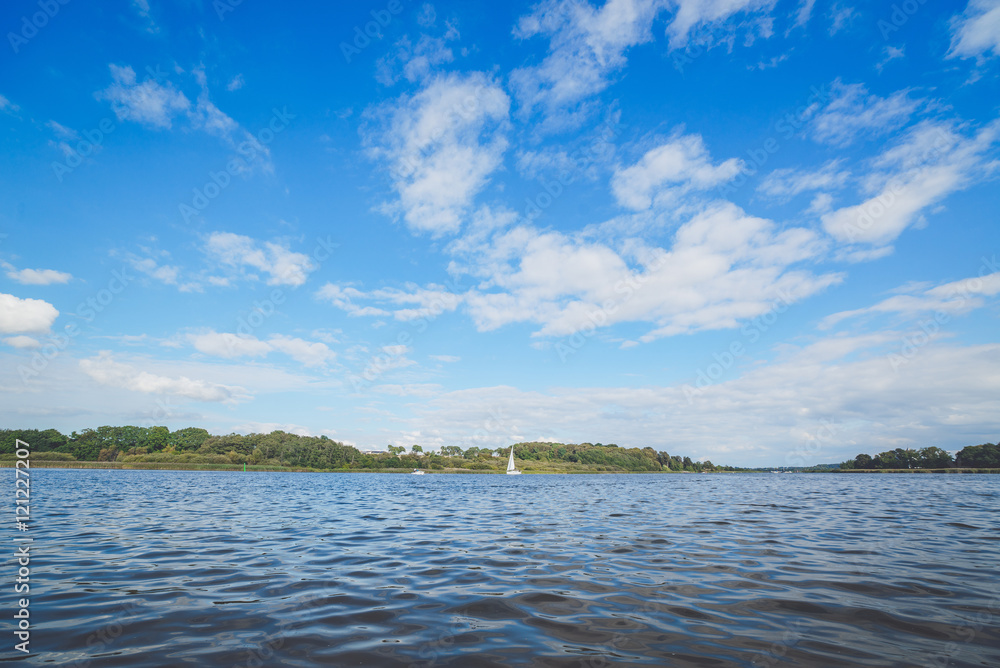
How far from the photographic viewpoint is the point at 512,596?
949 centimetres

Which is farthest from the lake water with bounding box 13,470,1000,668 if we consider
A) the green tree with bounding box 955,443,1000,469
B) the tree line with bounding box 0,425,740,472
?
the green tree with bounding box 955,443,1000,469

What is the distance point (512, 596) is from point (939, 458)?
836 ft

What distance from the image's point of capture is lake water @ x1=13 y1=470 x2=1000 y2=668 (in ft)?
21.8

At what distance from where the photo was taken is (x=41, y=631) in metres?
7.32

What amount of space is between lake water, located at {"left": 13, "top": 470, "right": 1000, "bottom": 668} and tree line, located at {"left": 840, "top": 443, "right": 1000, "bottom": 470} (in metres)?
226

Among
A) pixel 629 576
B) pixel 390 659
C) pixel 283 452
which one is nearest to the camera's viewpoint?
pixel 390 659

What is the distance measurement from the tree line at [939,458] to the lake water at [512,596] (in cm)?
22608

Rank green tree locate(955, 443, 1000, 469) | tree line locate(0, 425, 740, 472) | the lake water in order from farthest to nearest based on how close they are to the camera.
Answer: green tree locate(955, 443, 1000, 469)
tree line locate(0, 425, 740, 472)
the lake water

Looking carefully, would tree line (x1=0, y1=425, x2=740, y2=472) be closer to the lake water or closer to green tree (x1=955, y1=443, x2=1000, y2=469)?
the lake water

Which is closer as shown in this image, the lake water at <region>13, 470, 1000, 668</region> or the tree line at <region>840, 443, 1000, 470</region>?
the lake water at <region>13, 470, 1000, 668</region>

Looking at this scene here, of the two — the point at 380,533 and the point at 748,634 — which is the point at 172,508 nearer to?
the point at 380,533

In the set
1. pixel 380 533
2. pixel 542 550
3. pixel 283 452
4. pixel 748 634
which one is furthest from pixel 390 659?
pixel 283 452

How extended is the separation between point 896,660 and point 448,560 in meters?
10.2

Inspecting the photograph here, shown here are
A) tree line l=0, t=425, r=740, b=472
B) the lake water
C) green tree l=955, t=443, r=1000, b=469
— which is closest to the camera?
the lake water
